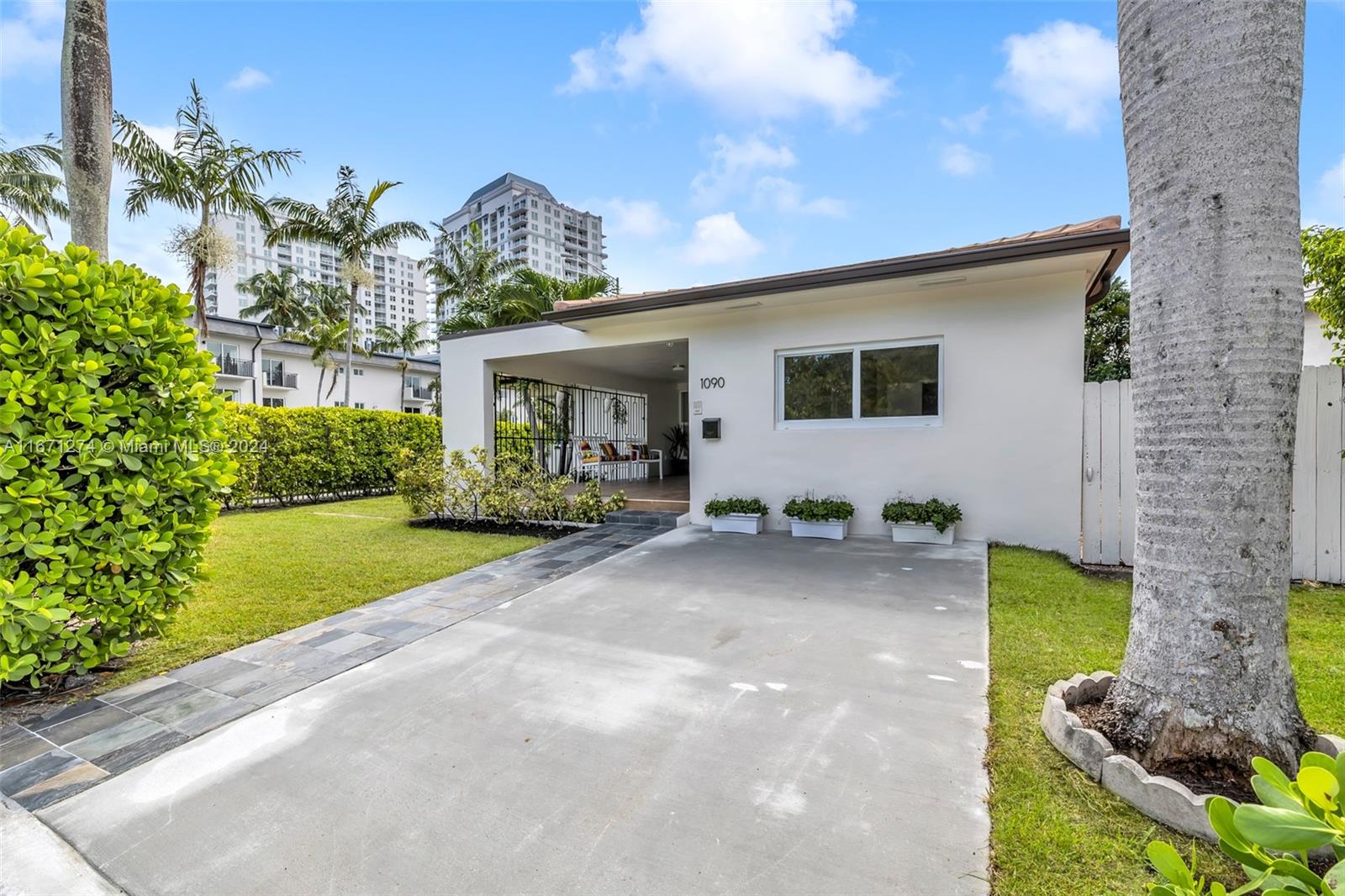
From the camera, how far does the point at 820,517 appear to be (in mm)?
7105

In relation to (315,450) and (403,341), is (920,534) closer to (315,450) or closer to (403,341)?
(315,450)

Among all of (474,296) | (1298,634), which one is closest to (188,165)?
(474,296)

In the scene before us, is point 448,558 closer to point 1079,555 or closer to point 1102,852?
point 1102,852

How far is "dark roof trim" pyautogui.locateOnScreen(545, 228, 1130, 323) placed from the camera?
5316 mm

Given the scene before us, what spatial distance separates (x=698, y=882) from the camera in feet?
5.63

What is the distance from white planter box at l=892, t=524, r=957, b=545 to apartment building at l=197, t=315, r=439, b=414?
2100cm

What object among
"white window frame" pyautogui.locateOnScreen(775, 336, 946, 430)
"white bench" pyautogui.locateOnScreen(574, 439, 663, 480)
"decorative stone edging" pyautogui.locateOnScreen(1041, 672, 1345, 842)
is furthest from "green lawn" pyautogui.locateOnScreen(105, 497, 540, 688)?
"decorative stone edging" pyautogui.locateOnScreen(1041, 672, 1345, 842)

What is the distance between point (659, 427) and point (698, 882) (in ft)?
47.2

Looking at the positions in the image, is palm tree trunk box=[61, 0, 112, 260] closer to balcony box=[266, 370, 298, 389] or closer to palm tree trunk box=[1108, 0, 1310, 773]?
palm tree trunk box=[1108, 0, 1310, 773]

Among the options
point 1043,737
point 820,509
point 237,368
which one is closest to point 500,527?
point 820,509

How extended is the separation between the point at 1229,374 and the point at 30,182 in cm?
2030

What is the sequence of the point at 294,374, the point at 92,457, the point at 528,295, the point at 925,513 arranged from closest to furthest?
the point at 92,457 → the point at 925,513 → the point at 528,295 → the point at 294,374

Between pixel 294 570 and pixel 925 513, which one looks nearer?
pixel 294 570

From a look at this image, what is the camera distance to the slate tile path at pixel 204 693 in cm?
238
